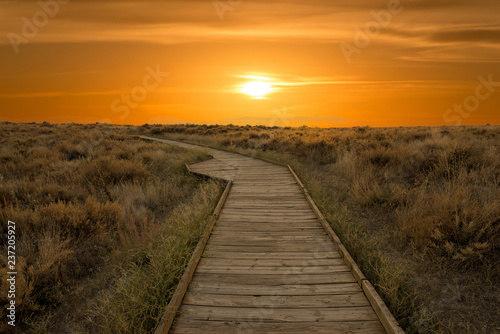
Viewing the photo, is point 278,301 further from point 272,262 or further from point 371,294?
point 371,294

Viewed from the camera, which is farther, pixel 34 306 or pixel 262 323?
pixel 34 306

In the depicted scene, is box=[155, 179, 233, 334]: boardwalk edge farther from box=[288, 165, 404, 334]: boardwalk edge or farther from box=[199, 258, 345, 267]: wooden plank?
box=[288, 165, 404, 334]: boardwalk edge

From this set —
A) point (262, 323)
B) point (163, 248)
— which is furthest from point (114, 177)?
point (262, 323)

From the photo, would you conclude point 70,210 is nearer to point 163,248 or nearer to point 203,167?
point 163,248

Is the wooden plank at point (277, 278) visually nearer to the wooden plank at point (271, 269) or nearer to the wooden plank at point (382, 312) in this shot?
the wooden plank at point (271, 269)

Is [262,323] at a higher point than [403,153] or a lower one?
lower

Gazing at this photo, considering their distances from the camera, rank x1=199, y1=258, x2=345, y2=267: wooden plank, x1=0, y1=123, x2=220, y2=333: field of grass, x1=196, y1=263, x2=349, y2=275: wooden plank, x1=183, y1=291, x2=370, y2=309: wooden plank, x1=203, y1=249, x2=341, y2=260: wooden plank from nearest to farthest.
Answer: x1=183, y1=291, x2=370, y2=309: wooden plank
x1=0, y1=123, x2=220, y2=333: field of grass
x1=196, y1=263, x2=349, y2=275: wooden plank
x1=199, y1=258, x2=345, y2=267: wooden plank
x1=203, y1=249, x2=341, y2=260: wooden plank

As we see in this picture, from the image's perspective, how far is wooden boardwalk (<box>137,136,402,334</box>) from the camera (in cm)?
295

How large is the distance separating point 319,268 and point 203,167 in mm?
8450

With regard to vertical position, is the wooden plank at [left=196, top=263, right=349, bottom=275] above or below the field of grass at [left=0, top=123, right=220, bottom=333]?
above

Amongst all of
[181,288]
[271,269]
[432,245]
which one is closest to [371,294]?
[271,269]

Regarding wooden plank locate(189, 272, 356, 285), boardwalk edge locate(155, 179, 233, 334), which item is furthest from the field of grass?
wooden plank locate(189, 272, 356, 285)

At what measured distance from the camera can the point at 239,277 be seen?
377 cm

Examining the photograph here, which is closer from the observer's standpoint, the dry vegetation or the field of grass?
the dry vegetation
